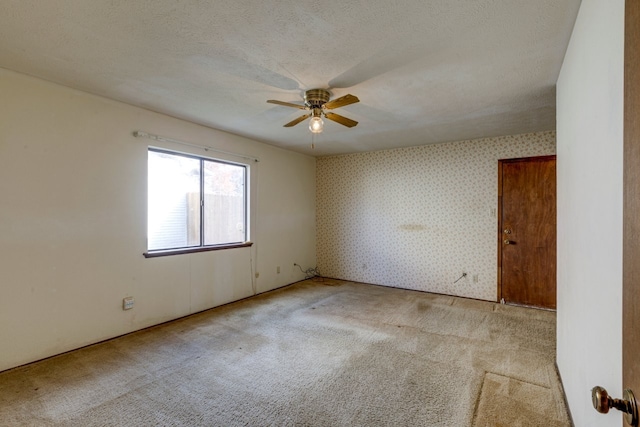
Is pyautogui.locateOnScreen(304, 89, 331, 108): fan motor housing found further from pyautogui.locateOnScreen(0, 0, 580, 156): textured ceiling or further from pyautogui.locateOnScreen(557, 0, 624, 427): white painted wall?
pyautogui.locateOnScreen(557, 0, 624, 427): white painted wall

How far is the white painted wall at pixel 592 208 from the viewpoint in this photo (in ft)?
Answer: 3.46

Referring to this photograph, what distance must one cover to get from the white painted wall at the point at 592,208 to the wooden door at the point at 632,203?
505mm

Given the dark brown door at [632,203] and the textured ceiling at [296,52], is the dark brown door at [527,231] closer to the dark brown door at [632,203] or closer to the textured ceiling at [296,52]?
the textured ceiling at [296,52]

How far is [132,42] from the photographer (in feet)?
6.60

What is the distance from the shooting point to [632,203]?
1.92ft

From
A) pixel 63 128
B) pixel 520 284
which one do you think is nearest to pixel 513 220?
pixel 520 284

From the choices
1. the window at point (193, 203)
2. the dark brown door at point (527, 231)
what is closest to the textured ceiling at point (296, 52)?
the window at point (193, 203)

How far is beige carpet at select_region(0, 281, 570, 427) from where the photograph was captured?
6.46 feet

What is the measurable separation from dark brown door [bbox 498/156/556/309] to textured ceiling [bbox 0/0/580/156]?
1138mm

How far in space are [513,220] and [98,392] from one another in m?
5.07

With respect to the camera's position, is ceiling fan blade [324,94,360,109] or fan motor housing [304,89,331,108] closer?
ceiling fan blade [324,94,360,109]

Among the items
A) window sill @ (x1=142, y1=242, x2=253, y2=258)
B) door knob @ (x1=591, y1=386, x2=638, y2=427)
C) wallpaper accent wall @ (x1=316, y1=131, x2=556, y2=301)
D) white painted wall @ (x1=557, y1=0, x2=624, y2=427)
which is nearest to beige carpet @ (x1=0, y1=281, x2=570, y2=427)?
white painted wall @ (x1=557, y1=0, x2=624, y2=427)

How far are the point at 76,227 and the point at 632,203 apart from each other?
368cm

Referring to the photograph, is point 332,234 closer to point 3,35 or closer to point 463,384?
point 463,384
